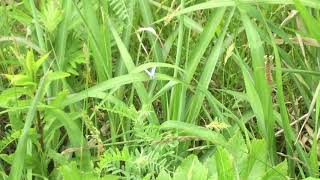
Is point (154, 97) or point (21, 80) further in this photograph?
point (154, 97)

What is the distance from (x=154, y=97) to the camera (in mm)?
1563

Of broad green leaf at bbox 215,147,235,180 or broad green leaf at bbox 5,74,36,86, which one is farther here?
A: broad green leaf at bbox 5,74,36,86

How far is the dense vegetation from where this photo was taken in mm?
1421

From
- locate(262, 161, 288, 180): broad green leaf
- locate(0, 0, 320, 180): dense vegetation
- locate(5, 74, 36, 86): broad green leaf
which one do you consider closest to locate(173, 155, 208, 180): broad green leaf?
locate(0, 0, 320, 180): dense vegetation

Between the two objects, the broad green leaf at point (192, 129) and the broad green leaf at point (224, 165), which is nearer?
the broad green leaf at point (224, 165)

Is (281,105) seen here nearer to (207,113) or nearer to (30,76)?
(207,113)

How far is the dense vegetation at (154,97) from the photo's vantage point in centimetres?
142

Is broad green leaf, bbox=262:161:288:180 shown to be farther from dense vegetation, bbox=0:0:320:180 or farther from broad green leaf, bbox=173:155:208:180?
broad green leaf, bbox=173:155:208:180

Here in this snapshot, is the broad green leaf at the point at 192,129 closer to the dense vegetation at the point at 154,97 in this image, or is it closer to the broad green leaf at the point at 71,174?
the dense vegetation at the point at 154,97

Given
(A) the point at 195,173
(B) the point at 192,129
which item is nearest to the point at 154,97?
(B) the point at 192,129

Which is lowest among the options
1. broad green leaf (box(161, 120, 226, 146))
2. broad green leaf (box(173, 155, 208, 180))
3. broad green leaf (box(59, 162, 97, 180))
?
broad green leaf (box(173, 155, 208, 180))

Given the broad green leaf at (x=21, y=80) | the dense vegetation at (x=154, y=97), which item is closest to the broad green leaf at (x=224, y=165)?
the dense vegetation at (x=154, y=97)

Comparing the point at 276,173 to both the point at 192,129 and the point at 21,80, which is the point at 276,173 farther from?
the point at 21,80

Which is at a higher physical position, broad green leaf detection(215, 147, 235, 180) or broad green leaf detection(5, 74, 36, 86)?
broad green leaf detection(5, 74, 36, 86)
